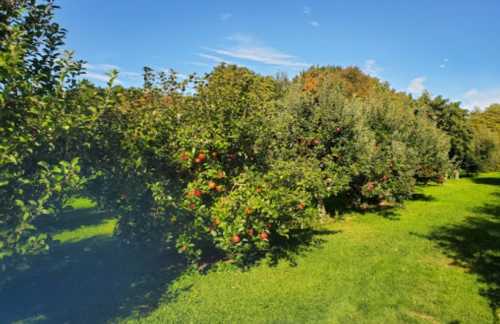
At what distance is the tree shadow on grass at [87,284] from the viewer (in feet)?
19.0

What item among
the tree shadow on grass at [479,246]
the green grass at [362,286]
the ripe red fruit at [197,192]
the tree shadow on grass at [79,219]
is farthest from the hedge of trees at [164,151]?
the tree shadow on grass at [79,219]

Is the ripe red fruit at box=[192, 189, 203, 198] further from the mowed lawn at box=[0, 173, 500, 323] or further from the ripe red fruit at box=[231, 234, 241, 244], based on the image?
the mowed lawn at box=[0, 173, 500, 323]

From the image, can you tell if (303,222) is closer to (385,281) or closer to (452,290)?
(385,281)

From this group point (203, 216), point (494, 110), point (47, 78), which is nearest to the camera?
point (47, 78)

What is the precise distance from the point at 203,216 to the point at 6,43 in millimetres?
4081

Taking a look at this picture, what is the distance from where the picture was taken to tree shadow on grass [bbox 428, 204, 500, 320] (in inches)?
267

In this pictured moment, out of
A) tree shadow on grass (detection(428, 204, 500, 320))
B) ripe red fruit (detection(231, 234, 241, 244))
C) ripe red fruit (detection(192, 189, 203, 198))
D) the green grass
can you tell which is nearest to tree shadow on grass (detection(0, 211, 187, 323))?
the green grass

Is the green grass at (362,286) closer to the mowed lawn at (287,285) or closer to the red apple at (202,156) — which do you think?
the mowed lawn at (287,285)

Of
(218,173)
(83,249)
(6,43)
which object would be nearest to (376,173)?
(218,173)

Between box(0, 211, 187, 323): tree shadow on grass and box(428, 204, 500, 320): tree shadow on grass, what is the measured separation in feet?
22.6

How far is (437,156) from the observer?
1678 centimetres

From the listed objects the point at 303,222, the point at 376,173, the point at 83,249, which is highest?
the point at 376,173

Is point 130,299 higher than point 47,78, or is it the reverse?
point 47,78

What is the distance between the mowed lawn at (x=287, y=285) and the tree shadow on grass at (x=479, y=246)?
1.2 inches
